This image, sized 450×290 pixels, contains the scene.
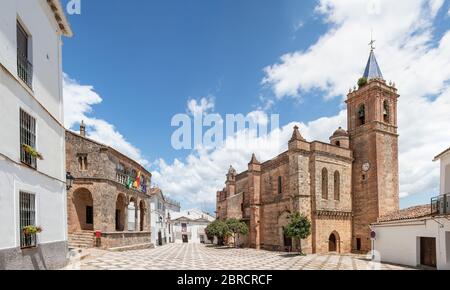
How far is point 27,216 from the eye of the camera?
33.6 feet

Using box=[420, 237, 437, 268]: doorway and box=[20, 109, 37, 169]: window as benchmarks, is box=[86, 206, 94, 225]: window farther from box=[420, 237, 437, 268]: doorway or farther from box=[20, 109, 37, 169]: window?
box=[420, 237, 437, 268]: doorway

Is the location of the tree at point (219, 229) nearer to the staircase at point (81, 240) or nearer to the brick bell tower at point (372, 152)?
the brick bell tower at point (372, 152)

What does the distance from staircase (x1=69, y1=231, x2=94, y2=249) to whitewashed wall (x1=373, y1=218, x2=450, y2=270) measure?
19.5 meters

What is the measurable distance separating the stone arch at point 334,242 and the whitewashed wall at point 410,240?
7.00 meters

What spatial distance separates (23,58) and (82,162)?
564 inches

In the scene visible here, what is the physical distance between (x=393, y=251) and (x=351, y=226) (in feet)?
34.1

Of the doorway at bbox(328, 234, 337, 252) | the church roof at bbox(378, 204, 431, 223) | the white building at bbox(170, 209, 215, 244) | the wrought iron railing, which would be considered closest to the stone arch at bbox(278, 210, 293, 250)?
the doorway at bbox(328, 234, 337, 252)

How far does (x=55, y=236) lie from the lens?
12320 millimetres

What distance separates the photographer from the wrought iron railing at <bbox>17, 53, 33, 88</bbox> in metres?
10.3

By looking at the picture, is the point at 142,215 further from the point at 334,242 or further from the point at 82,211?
the point at 334,242

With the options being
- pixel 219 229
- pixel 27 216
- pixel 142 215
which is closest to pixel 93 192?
pixel 142 215

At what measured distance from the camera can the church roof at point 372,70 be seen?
32.5m
